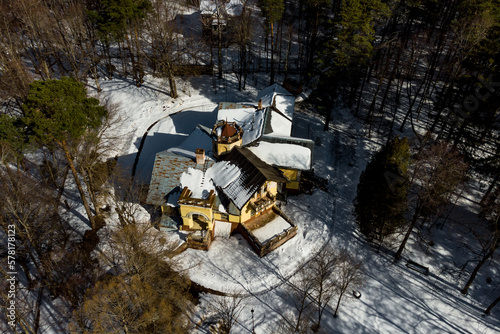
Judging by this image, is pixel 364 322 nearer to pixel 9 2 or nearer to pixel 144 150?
pixel 144 150

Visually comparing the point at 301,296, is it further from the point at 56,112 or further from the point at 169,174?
the point at 56,112

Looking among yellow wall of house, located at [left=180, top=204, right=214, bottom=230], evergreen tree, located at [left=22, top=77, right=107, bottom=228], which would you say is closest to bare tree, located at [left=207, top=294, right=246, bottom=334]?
yellow wall of house, located at [left=180, top=204, right=214, bottom=230]

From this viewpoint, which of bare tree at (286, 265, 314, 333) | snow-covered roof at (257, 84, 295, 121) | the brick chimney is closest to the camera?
bare tree at (286, 265, 314, 333)

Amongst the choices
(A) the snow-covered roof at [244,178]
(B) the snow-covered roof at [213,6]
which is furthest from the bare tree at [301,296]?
(B) the snow-covered roof at [213,6]

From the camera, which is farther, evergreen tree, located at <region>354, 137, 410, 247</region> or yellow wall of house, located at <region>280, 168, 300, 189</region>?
yellow wall of house, located at <region>280, 168, 300, 189</region>

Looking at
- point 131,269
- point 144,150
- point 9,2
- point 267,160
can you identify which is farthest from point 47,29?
point 131,269

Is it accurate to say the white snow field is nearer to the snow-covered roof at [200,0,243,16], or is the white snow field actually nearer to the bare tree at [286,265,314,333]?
the bare tree at [286,265,314,333]
